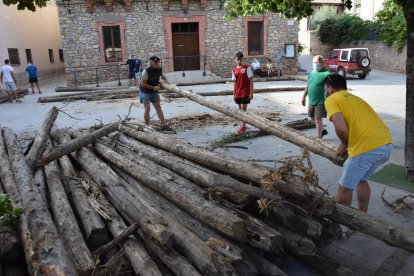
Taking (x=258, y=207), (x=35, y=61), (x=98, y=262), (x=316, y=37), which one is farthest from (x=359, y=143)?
(x=316, y=37)

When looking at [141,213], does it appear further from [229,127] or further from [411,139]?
[229,127]

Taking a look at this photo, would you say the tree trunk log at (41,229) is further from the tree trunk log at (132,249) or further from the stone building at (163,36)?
the stone building at (163,36)

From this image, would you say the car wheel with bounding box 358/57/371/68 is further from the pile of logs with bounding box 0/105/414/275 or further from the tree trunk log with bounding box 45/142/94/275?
the tree trunk log with bounding box 45/142/94/275

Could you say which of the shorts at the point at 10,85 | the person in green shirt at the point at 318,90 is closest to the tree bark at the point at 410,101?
the person in green shirt at the point at 318,90

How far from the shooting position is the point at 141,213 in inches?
149

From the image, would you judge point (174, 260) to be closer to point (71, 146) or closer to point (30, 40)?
point (71, 146)

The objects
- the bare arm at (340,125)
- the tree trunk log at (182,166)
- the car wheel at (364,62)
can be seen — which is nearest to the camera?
the tree trunk log at (182,166)

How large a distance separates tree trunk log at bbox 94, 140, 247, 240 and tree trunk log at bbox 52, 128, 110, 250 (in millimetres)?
685

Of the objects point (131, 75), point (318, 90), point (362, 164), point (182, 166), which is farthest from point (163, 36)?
point (362, 164)

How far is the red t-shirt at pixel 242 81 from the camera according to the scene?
9.12m

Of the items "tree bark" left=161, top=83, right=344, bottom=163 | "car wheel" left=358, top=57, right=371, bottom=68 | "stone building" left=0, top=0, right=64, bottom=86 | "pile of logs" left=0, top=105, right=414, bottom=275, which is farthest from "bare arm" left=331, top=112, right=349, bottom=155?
"stone building" left=0, top=0, right=64, bottom=86

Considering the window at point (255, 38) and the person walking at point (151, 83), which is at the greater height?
the window at point (255, 38)

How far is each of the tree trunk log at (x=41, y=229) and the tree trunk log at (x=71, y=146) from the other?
1.15 feet

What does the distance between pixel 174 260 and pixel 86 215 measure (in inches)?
50.8
